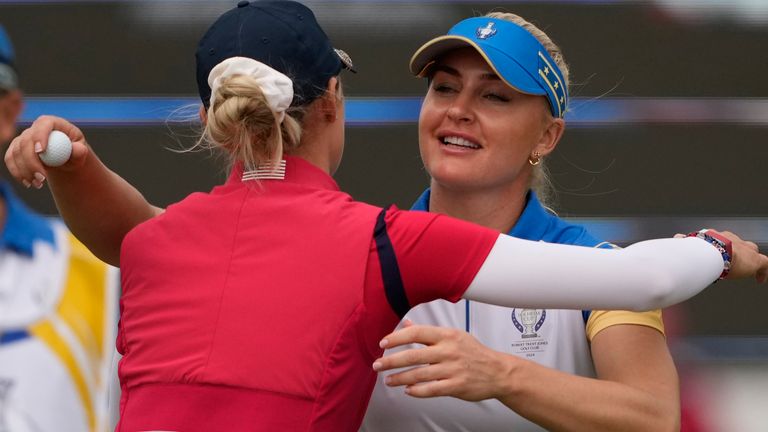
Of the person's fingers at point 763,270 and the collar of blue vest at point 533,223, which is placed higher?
the person's fingers at point 763,270

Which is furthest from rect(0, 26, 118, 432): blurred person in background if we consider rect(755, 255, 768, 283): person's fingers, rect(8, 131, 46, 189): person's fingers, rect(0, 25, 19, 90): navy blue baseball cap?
rect(755, 255, 768, 283): person's fingers

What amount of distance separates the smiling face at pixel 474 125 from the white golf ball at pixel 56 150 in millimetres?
584

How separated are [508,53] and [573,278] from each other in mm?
527

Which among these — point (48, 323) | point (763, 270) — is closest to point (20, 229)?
point (48, 323)

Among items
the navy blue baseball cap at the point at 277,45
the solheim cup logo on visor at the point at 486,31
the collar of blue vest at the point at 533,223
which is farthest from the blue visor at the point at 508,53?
the navy blue baseball cap at the point at 277,45

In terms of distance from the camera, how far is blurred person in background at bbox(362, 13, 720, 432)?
1.76m

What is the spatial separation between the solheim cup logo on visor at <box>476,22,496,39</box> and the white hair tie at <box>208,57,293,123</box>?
1.59ft

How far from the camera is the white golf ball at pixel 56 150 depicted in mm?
1721

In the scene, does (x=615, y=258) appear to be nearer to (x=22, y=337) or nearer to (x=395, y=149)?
(x=22, y=337)

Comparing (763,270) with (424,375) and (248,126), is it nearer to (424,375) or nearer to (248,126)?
(424,375)

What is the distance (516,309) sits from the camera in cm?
200

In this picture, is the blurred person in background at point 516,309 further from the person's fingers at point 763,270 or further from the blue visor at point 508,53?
the person's fingers at point 763,270

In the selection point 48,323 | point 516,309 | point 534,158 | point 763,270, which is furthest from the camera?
point 48,323

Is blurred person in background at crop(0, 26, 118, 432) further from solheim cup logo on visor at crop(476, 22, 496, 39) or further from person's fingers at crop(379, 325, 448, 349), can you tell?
person's fingers at crop(379, 325, 448, 349)
